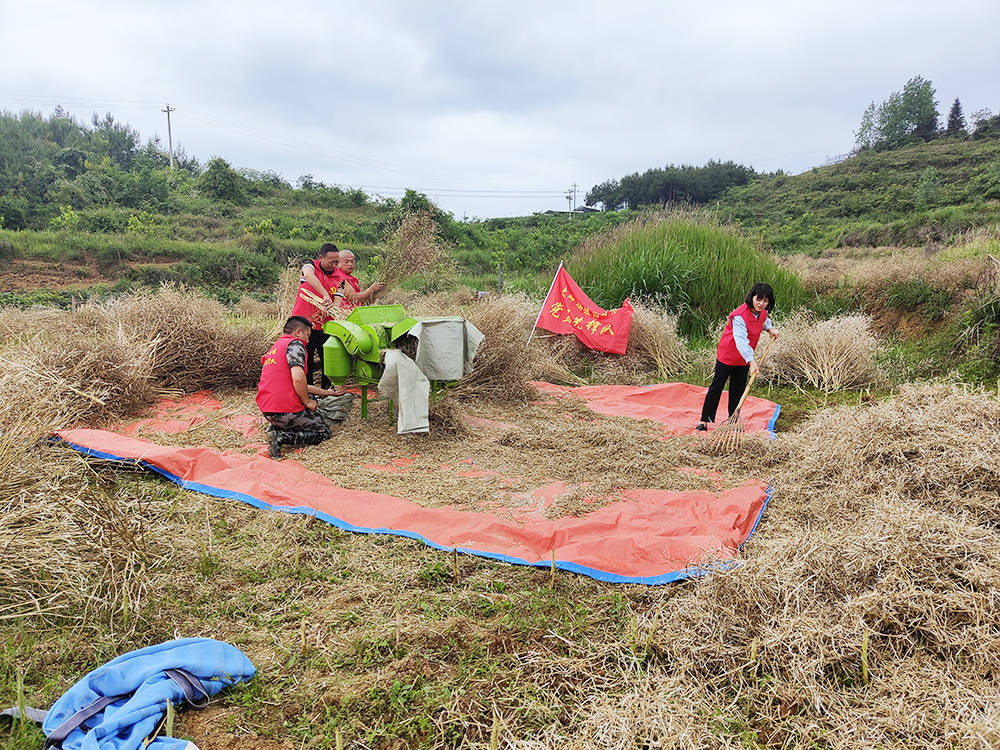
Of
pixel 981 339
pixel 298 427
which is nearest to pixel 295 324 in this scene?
pixel 298 427

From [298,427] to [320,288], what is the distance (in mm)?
1457

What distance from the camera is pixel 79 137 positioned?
49375 millimetres

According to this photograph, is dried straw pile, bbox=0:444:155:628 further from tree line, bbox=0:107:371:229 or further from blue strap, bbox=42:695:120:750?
tree line, bbox=0:107:371:229

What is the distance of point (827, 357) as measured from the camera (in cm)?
697

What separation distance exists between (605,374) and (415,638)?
5832 mm

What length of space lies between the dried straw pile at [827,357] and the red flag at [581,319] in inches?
74.2

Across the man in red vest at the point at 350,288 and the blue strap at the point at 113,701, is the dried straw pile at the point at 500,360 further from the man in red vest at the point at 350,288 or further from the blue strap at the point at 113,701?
the blue strap at the point at 113,701

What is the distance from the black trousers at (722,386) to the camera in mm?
5551

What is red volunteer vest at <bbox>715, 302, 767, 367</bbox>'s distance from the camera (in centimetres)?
530

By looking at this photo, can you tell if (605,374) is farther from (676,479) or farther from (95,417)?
(95,417)

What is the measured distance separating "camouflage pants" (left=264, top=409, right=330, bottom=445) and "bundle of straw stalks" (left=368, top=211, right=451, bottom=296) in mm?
2501

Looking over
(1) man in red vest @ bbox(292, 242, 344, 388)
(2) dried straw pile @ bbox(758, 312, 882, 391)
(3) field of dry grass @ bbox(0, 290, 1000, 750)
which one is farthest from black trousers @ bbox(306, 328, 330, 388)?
(2) dried straw pile @ bbox(758, 312, 882, 391)

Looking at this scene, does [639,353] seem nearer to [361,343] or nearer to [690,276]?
[690,276]

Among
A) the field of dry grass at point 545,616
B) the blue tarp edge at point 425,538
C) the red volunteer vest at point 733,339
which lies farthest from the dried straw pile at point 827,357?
the blue tarp edge at point 425,538
